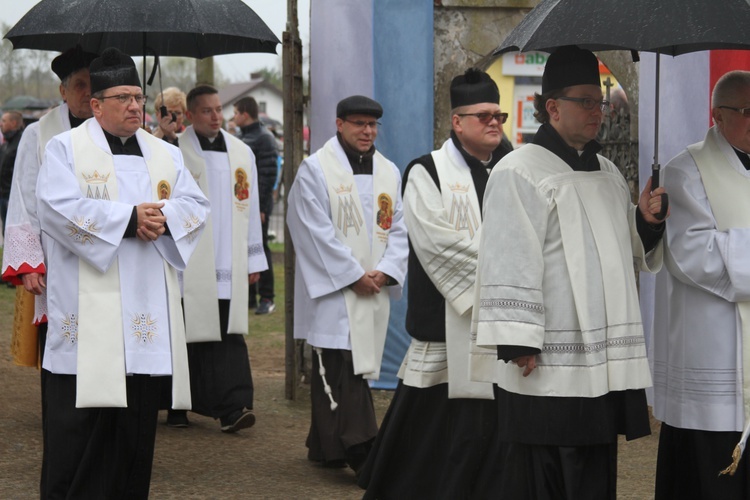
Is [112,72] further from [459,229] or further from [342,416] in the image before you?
[342,416]

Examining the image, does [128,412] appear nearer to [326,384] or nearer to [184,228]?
[184,228]

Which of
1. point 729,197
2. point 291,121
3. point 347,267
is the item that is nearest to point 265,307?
point 291,121

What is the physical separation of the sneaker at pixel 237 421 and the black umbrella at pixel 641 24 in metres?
3.98

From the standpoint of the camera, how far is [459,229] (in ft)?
19.4

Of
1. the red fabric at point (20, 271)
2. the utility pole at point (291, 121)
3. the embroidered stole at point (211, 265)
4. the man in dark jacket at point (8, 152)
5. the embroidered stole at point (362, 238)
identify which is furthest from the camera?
the man in dark jacket at point (8, 152)

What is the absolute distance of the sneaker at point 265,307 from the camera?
43.3ft

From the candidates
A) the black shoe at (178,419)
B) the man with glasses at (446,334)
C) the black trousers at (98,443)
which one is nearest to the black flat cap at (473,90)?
the man with glasses at (446,334)

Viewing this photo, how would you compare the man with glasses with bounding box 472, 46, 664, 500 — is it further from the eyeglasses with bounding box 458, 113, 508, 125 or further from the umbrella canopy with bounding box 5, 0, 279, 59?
the umbrella canopy with bounding box 5, 0, 279, 59

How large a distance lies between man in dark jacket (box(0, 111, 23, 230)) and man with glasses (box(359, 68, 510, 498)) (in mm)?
6596

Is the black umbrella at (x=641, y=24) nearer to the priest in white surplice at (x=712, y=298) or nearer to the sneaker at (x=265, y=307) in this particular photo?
the priest in white surplice at (x=712, y=298)

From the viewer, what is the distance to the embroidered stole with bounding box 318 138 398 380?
22.9 ft

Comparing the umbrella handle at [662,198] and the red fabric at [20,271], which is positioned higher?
the umbrella handle at [662,198]

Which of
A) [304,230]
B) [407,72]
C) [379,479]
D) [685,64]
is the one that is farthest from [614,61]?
[379,479]

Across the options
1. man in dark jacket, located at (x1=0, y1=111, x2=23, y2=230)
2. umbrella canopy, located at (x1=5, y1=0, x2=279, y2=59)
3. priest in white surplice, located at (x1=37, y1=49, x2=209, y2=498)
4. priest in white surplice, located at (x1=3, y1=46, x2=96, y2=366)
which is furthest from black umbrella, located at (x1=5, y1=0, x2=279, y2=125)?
man in dark jacket, located at (x1=0, y1=111, x2=23, y2=230)
